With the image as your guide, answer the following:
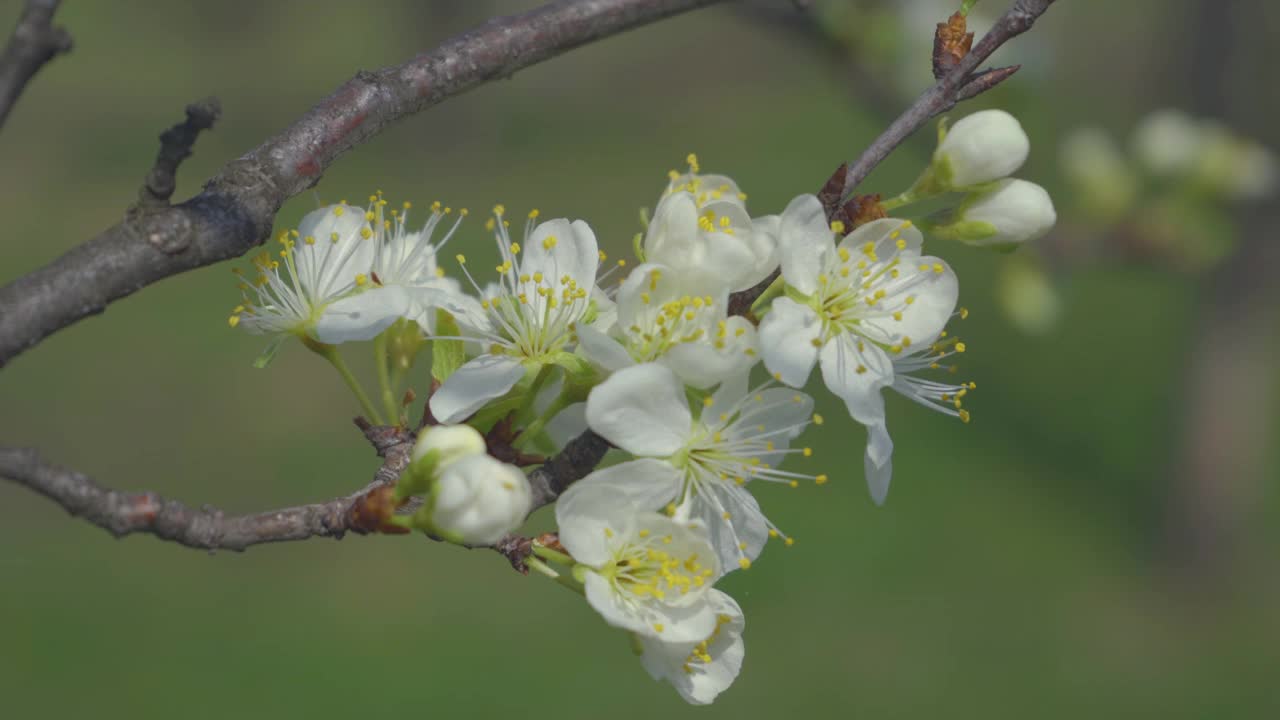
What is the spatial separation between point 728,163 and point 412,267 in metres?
9.12

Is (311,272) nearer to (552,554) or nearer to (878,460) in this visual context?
(552,554)

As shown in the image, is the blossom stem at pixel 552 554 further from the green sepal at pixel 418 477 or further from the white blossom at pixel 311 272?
the white blossom at pixel 311 272

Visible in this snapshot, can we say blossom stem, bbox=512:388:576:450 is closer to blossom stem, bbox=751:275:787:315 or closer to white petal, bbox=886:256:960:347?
blossom stem, bbox=751:275:787:315

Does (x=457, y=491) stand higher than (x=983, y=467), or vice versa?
(x=457, y=491)

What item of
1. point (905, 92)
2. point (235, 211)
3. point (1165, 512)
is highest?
point (235, 211)

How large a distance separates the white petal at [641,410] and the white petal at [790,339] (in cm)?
10

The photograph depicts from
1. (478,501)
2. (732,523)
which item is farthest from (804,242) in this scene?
(478,501)

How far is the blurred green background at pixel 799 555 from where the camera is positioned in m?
4.46

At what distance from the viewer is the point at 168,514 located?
3.34ft

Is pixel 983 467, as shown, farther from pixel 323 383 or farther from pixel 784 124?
pixel 784 124

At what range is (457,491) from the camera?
40.4 inches

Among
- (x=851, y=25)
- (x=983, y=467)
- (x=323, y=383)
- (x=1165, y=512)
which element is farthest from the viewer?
(x=323, y=383)

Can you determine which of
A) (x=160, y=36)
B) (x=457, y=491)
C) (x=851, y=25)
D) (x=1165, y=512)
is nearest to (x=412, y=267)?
(x=457, y=491)

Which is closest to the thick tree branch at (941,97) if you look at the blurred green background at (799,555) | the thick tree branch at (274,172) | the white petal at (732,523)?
Result: the white petal at (732,523)
